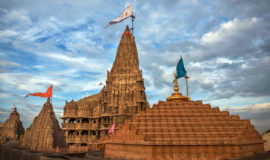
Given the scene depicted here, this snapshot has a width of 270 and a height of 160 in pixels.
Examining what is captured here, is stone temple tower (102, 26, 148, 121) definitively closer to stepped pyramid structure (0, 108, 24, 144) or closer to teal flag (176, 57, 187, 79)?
teal flag (176, 57, 187, 79)

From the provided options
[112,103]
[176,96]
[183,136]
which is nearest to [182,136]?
[183,136]

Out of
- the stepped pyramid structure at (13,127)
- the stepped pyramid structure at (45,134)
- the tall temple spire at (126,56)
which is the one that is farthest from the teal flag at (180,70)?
the stepped pyramid structure at (13,127)

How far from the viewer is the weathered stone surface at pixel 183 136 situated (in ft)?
42.9

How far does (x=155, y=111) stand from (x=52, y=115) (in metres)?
21.7

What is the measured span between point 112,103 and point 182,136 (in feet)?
133

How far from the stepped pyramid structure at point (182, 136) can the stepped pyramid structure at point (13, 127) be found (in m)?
64.4

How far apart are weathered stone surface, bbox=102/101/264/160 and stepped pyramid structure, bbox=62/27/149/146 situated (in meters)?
34.0

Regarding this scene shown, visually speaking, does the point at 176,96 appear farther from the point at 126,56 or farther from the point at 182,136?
the point at 126,56

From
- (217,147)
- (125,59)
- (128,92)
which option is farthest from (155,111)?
(125,59)

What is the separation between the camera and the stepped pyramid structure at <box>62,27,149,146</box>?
5190 centimetres

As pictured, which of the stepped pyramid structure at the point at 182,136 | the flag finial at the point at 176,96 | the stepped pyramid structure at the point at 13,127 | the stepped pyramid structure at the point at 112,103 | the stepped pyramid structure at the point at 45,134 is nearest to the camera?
the stepped pyramid structure at the point at 182,136

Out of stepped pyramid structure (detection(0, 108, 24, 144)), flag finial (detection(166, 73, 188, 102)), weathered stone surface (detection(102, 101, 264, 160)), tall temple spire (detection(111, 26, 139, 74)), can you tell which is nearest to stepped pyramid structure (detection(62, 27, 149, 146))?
tall temple spire (detection(111, 26, 139, 74))

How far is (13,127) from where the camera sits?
220 feet

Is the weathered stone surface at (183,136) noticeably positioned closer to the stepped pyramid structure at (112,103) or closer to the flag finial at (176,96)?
the flag finial at (176,96)
